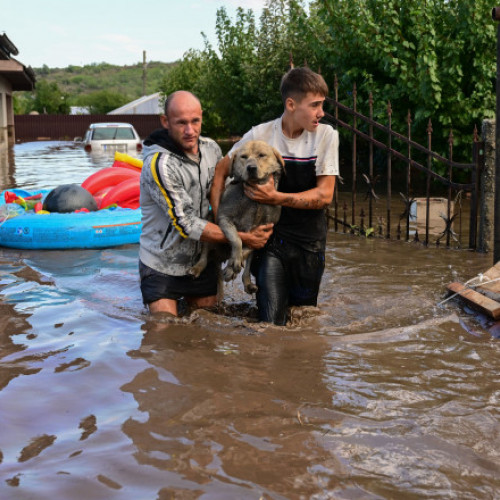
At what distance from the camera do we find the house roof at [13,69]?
28.7m

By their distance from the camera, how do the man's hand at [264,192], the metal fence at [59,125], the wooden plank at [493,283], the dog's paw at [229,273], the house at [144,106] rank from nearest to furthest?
the man's hand at [264,192], the dog's paw at [229,273], the wooden plank at [493,283], the metal fence at [59,125], the house at [144,106]

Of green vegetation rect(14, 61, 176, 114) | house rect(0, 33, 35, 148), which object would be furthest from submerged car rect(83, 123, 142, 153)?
green vegetation rect(14, 61, 176, 114)

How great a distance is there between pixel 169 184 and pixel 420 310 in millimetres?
2640

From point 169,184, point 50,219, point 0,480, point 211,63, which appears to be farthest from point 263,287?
point 211,63

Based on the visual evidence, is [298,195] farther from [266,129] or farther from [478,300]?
[478,300]

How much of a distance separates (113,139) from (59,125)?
28725 millimetres

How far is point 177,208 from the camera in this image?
16.6 ft

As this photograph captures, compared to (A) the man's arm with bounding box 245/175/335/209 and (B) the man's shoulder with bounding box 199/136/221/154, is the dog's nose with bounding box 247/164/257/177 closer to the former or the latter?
(A) the man's arm with bounding box 245/175/335/209

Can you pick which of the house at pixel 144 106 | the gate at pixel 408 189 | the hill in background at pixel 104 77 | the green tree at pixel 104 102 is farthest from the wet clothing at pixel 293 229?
the hill in background at pixel 104 77

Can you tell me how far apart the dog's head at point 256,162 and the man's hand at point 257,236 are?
381 millimetres

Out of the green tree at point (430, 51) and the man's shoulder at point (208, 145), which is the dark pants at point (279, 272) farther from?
the green tree at point (430, 51)

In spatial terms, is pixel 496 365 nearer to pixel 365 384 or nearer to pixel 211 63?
pixel 365 384

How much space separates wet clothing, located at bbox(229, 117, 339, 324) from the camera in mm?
5121

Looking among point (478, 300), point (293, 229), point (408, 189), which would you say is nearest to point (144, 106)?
point (408, 189)
